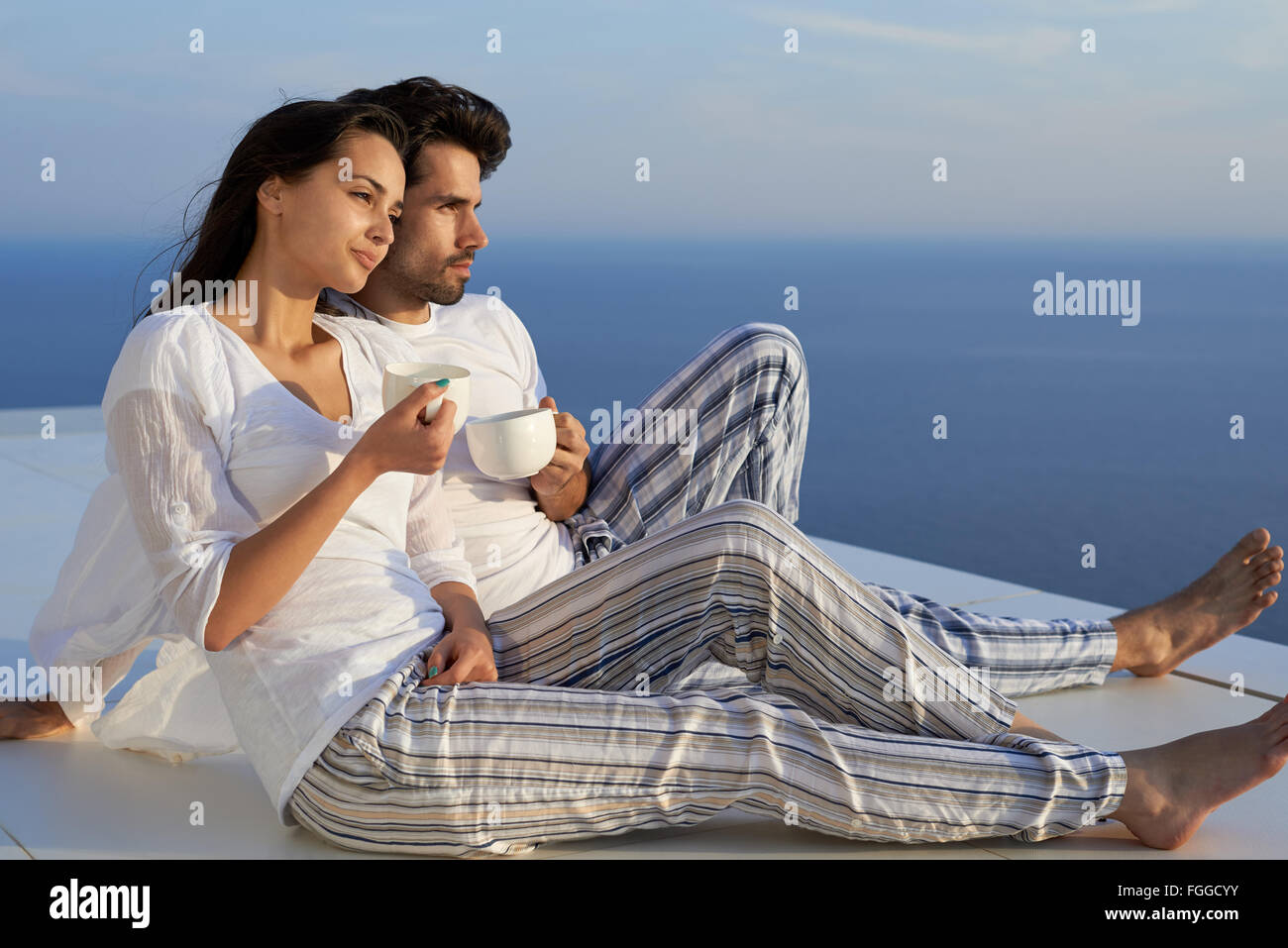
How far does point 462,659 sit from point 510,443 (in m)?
0.30

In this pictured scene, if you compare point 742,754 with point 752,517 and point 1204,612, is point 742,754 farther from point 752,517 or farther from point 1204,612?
point 1204,612

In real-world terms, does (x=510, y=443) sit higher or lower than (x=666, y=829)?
higher

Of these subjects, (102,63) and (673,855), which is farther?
(102,63)

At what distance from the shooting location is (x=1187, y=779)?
5.16 feet

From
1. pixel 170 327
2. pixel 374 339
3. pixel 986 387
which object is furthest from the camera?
pixel 986 387

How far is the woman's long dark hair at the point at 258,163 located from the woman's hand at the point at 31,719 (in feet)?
2.34

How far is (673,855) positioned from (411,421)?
0.63 m

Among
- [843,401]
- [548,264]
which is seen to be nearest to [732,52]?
[843,401]

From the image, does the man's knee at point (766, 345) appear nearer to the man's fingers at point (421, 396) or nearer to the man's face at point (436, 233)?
the man's face at point (436, 233)

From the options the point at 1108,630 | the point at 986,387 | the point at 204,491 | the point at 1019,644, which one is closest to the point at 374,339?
the point at 204,491

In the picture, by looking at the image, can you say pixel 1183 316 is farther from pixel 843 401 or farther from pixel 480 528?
pixel 480 528

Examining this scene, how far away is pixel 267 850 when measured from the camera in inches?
62.5

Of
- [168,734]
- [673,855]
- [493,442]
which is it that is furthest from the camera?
[168,734]

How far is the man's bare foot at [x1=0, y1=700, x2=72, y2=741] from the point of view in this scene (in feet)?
6.49
